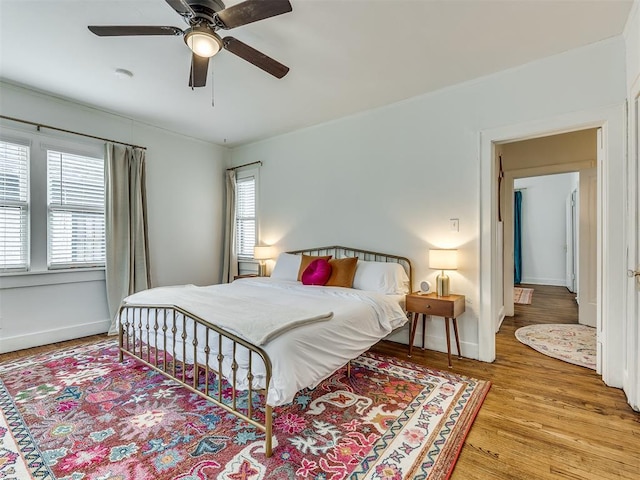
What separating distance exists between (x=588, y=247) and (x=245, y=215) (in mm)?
5269

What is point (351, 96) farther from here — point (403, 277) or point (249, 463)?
point (249, 463)

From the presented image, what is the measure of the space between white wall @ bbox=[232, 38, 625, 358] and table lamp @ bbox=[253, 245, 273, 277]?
0.33 metres

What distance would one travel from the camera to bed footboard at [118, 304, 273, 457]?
1.85m

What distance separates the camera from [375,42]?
262 centimetres

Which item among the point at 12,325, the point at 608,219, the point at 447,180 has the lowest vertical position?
the point at 12,325

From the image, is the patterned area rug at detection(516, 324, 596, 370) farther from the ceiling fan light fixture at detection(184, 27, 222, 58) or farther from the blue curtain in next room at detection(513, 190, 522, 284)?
the blue curtain in next room at detection(513, 190, 522, 284)

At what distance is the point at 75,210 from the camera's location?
12.8ft

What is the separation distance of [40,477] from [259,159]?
454 centimetres

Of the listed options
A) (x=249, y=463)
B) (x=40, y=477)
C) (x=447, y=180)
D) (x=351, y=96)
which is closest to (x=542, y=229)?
(x=447, y=180)

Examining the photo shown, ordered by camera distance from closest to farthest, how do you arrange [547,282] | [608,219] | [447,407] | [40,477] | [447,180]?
[40,477]
[447,407]
[608,219]
[447,180]
[547,282]

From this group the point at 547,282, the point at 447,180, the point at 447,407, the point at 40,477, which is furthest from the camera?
the point at 547,282

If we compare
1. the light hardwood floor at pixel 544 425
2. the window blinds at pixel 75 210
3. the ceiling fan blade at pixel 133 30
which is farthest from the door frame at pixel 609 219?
the window blinds at pixel 75 210

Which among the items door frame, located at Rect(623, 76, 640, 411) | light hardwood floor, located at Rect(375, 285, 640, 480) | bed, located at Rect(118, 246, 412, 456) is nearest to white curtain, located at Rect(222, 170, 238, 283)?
bed, located at Rect(118, 246, 412, 456)

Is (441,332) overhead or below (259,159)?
below
